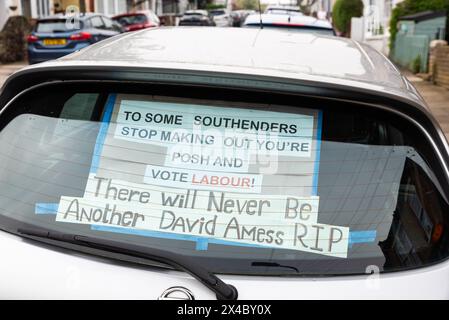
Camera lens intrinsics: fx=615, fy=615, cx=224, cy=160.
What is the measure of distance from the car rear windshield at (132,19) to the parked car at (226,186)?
82.4ft

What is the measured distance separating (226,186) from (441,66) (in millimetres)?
13913

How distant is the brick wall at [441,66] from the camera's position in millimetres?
14172

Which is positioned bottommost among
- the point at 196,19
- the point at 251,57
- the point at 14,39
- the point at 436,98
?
the point at 196,19

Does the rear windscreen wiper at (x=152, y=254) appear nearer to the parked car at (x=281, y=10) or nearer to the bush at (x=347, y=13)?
the parked car at (x=281, y=10)

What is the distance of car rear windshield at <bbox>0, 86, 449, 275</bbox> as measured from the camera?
191 centimetres

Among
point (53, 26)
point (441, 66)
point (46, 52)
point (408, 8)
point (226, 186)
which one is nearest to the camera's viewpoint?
point (226, 186)

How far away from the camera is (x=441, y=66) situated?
48.1 ft

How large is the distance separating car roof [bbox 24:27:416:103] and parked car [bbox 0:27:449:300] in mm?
16

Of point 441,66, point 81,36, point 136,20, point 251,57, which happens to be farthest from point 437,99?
point 136,20

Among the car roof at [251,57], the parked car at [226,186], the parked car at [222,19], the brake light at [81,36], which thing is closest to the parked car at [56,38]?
the brake light at [81,36]

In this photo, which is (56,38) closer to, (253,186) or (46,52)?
(46,52)

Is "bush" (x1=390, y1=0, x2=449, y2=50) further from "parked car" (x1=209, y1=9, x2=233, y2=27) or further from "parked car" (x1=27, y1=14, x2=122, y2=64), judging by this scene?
"parked car" (x1=209, y1=9, x2=233, y2=27)

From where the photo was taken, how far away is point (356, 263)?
6.11ft

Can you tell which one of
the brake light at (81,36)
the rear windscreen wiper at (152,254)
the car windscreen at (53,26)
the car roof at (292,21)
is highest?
the car roof at (292,21)
